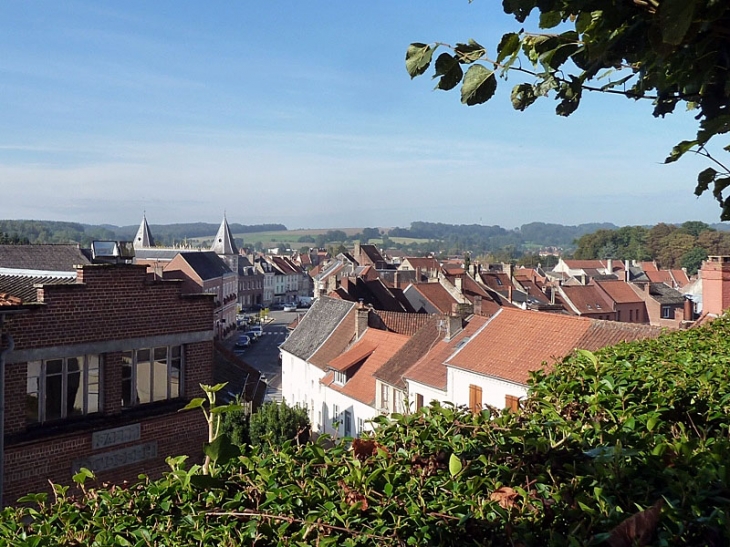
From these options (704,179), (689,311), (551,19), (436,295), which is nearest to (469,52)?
(551,19)

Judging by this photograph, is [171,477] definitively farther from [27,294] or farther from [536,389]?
[27,294]

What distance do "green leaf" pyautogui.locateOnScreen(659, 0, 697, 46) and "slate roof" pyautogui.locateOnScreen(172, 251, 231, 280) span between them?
221 feet

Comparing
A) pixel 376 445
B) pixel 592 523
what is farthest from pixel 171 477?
pixel 592 523

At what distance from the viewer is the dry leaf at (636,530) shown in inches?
82.5

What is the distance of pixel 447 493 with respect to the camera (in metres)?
2.78

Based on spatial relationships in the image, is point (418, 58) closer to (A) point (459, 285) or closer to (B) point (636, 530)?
(B) point (636, 530)

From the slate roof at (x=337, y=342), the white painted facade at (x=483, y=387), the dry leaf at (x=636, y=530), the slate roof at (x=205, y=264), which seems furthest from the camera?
the slate roof at (x=205, y=264)

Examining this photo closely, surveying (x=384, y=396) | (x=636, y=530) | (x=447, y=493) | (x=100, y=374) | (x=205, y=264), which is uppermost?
(x=636, y=530)

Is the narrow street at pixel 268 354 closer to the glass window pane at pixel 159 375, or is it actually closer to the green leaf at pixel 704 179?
the glass window pane at pixel 159 375

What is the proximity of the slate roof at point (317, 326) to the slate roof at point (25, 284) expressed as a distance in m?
20.8

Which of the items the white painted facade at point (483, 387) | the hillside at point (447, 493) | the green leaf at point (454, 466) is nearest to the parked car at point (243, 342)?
the white painted facade at point (483, 387)

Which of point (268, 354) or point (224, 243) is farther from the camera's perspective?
point (224, 243)

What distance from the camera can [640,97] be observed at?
122 inches

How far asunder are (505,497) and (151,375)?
1273 centimetres
